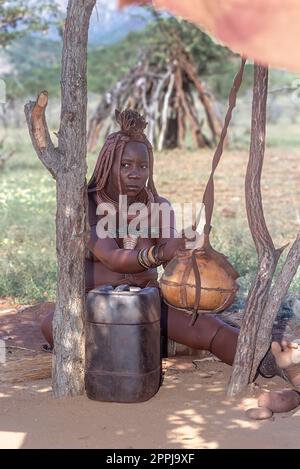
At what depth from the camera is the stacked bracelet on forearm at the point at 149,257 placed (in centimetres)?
392

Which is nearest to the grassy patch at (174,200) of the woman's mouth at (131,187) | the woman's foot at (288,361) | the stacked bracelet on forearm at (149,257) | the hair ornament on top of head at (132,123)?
the woman's foot at (288,361)

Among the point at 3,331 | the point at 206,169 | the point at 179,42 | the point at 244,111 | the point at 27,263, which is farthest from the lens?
the point at 244,111

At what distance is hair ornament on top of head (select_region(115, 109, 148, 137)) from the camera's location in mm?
4266

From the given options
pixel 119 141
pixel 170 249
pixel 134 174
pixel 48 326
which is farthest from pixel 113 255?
pixel 48 326

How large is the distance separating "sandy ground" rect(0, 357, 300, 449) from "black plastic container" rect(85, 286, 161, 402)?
0.24ft

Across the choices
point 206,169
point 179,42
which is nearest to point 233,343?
point 206,169

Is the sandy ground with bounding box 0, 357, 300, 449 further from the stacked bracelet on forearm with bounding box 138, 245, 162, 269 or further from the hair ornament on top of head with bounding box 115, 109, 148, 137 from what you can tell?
the hair ornament on top of head with bounding box 115, 109, 148, 137

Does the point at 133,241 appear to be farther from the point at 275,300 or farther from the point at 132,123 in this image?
the point at 275,300

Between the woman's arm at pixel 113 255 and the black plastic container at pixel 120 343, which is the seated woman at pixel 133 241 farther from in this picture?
the black plastic container at pixel 120 343

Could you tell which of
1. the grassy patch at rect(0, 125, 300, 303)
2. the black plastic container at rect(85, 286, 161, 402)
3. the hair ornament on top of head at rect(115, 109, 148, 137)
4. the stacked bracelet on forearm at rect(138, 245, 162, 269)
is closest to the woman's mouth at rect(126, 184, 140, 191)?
the hair ornament on top of head at rect(115, 109, 148, 137)

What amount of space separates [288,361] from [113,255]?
3.17ft
